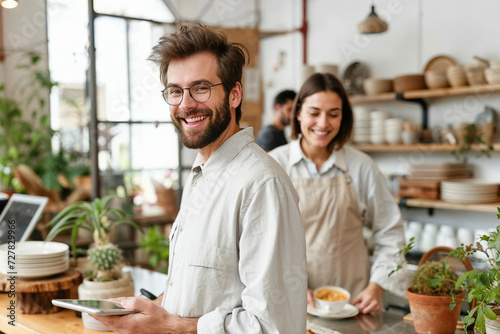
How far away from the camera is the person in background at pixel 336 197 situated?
227cm

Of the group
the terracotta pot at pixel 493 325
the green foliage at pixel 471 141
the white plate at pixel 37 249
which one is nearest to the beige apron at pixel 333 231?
the terracotta pot at pixel 493 325

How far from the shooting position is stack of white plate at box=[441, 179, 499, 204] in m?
3.66

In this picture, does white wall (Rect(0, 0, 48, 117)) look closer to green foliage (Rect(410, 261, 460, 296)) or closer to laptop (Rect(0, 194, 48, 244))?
laptop (Rect(0, 194, 48, 244))

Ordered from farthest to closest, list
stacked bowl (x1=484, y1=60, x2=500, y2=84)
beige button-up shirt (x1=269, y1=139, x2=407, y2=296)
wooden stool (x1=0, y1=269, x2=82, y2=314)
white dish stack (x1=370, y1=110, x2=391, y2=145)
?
white dish stack (x1=370, y1=110, x2=391, y2=145)
stacked bowl (x1=484, y1=60, x2=500, y2=84)
beige button-up shirt (x1=269, y1=139, x2=407, y2=296)
wooden stool (x1=0, y1=269, x2=82, y2=314)

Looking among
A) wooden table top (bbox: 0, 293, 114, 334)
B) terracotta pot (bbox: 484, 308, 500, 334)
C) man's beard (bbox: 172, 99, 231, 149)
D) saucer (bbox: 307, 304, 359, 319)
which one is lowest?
wooden table top (bbox: 0, 293, 114, 334)

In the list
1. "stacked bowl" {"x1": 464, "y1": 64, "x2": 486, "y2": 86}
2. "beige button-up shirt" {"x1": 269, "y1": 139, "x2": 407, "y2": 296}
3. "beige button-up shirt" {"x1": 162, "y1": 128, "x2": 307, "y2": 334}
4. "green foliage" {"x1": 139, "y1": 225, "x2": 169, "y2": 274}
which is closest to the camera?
"beige button-up shirt" {"x1": 162, "y1": 128, "x2": 307, "y2": 334}

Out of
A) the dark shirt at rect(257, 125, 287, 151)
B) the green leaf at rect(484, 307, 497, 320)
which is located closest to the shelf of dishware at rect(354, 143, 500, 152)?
the dark shirt at rect(257, 125, 287, 151)

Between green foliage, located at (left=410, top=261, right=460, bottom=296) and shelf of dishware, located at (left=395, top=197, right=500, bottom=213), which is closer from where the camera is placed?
green foliage, located at (left=410, top=261, right=460, bottom=296)

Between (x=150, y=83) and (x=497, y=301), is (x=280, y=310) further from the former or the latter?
(x=150, y=83)

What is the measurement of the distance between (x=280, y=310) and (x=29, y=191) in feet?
12.9

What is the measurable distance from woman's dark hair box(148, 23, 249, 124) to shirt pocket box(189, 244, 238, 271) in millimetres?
426

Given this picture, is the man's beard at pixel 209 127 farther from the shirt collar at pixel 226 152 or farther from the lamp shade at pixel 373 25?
the lamp shade at pixel 373 25

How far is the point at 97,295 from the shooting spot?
1893 mm

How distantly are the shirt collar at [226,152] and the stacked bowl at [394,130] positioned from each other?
9.64 feet
